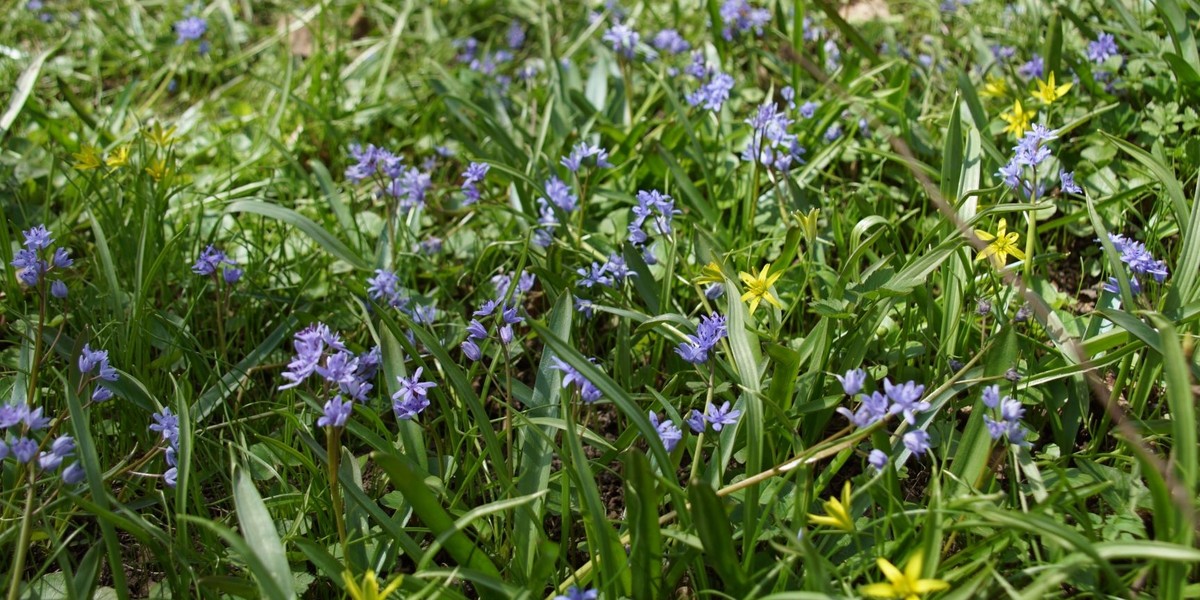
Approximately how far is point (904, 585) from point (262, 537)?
1089 millimetres

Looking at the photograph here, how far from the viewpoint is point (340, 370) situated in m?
1.82

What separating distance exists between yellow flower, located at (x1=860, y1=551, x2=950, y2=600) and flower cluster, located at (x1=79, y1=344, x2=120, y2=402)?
4.86ft

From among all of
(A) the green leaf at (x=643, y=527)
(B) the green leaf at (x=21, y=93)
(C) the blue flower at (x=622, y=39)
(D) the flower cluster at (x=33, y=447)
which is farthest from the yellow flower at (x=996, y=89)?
(B) the green leaf at (x=21, y=93)

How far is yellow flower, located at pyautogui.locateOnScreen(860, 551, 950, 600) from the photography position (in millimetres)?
1486

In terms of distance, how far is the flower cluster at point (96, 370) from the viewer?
6.35 feet

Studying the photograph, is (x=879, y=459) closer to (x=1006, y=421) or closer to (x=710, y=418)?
(x=1006, y=421)

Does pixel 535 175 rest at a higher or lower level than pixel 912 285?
higher

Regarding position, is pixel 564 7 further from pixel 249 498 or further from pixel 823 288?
→ pixel 249 498

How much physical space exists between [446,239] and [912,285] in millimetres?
1475

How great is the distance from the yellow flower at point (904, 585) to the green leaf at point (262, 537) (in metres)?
0.96

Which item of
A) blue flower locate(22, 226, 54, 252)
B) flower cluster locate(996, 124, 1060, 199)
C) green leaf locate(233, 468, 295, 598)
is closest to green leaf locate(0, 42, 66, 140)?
blue flower locate(22, 226, 54, 252)

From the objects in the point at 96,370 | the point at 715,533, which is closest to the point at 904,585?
the point at 715,533

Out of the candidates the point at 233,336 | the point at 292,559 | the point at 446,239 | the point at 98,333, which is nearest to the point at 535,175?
the point at 446,239

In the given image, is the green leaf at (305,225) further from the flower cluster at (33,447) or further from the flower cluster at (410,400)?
the flower cluster at (33,447)
